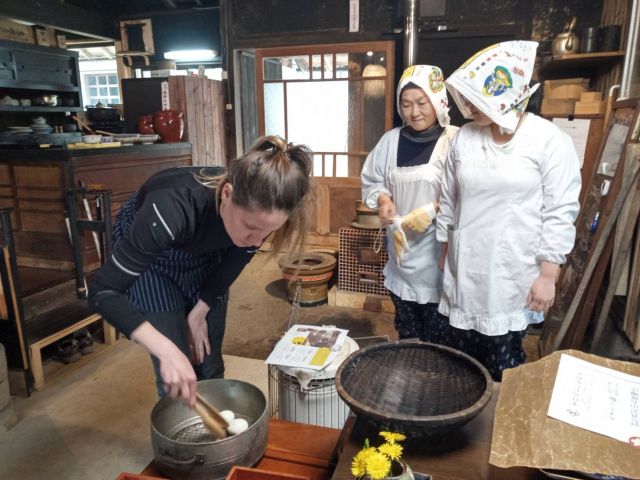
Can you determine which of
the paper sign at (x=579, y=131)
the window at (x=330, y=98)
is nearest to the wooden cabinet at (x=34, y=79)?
the window at (x=330, y=98)

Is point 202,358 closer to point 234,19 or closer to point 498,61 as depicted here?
point 498,61

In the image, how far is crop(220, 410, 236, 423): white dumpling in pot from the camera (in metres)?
1.09

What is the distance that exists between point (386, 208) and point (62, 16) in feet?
16.8

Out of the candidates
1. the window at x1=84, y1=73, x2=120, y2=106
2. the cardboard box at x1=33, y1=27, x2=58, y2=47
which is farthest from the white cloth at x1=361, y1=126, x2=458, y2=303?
the window at x1=84, y1=73, x2=120, y2=106

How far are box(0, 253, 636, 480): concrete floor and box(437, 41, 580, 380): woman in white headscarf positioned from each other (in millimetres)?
695

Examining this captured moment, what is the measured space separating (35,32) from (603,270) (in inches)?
229

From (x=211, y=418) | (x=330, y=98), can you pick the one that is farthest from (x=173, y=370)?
(x=330, y=98)

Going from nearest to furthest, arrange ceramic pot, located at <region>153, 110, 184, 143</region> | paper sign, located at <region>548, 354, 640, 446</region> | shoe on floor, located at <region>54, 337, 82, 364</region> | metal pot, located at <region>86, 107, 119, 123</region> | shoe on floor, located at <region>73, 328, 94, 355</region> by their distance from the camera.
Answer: paper sign, located at <region>548, 354, 640, 446</region> → shoe on floor, located at <region>54, 337, 82, 364</region> → shoe on floor, located at <region>73, 328, 94, 355</region> → ceramic pot, located at <region>153, 110, 184, 143</region> → metal pot, located at <region>86, 107, 119, 123</region>

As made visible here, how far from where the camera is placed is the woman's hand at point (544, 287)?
1525 mm

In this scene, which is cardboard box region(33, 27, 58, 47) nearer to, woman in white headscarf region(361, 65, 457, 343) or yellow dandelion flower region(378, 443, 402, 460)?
woman in white headscarf region(361, 65, 457, 343)

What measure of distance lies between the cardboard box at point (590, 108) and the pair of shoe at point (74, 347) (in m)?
3.16

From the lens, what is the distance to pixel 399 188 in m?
1.96

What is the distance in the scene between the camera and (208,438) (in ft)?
3.68

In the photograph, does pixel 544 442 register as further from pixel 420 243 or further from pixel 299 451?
pixel 420 243
